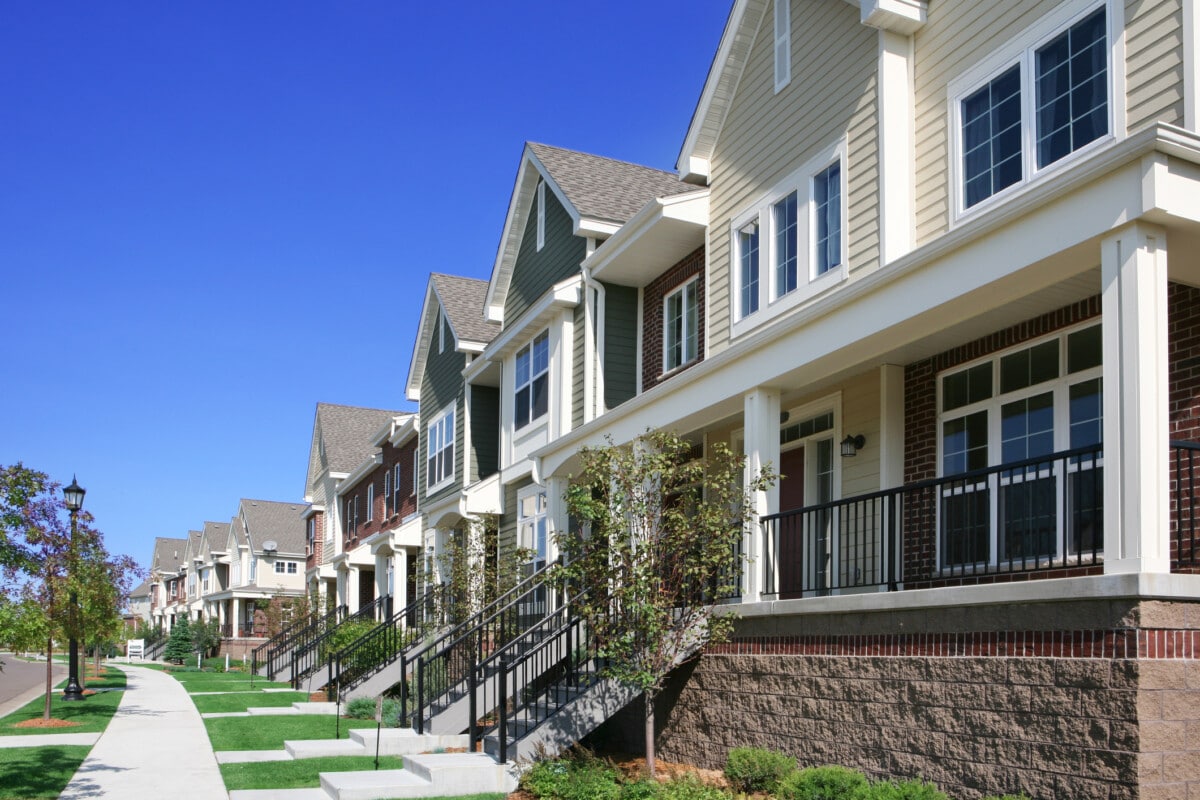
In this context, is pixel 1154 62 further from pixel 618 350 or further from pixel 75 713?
pixel 75 713

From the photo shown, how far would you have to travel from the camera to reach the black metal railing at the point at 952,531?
33.4ft

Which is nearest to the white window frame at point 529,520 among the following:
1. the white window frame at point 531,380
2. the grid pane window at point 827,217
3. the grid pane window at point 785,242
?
the white window frame at point 531,380

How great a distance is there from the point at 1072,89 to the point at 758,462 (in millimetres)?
4719

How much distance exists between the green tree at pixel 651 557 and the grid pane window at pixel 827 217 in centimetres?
289

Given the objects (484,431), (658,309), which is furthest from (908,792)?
(484,431)

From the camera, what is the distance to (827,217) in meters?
13.7

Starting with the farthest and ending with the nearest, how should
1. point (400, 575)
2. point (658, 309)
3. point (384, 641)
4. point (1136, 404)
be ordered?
point (400, 575) → point (384, 641) → point (658, 309) → point (1136, 404)

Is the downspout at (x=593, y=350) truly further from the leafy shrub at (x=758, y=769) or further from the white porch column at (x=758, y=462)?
the leafy shrub at (x=758, y=769)

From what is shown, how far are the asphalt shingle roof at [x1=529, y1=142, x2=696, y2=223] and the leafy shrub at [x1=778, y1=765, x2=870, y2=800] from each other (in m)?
11.6

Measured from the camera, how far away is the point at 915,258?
32.4ft

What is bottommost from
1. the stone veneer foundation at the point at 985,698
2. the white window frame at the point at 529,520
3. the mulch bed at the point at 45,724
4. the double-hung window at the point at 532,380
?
the mulch bed at the point at 45,724

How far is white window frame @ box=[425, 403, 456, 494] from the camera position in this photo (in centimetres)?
2787

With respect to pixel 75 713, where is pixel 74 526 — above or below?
above

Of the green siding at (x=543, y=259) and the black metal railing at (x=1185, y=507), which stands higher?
the green siding at (x=543, y=259)
